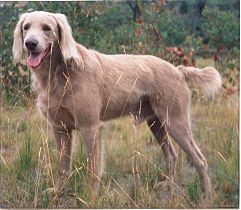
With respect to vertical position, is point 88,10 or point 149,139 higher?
point 88,10

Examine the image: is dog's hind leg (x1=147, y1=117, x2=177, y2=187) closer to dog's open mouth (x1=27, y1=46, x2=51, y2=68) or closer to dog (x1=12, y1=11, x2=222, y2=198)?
dog (x1=12, y1=11, x2=222, y2=198)

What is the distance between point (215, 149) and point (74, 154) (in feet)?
4.06

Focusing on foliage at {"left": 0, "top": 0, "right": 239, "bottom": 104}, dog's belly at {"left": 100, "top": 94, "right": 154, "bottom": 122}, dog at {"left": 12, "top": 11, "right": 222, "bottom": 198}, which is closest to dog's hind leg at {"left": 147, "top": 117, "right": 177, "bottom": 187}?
dog at {"left": 12, "top": 11, "right": 222, "bottom": 198}

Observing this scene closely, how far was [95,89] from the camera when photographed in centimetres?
453

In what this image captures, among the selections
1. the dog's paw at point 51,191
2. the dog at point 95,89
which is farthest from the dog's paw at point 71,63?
the dog's paw at point 51,191

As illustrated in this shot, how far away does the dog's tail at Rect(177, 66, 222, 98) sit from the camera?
506 centimetres

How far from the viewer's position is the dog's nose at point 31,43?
164 inches

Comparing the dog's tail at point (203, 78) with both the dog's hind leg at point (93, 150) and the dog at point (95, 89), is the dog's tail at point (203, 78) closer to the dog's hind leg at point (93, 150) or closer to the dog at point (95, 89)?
the dog at point (95, 89)

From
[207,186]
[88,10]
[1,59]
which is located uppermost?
[88,10]

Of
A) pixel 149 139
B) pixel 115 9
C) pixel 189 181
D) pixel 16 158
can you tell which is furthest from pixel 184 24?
pixel 16 158

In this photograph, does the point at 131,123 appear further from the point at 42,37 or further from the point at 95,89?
the point at 42,37

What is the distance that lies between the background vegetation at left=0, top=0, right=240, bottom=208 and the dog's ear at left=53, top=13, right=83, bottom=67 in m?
0.63

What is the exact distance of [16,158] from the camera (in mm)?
4875

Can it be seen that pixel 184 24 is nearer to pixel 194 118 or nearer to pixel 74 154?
pixel 194 118
